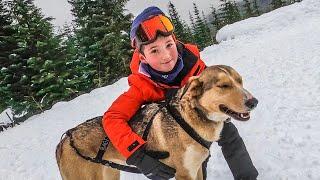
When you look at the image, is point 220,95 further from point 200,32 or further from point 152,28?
point 200,32

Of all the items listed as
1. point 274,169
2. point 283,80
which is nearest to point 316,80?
point 283,80

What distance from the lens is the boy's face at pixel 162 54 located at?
4.43 m

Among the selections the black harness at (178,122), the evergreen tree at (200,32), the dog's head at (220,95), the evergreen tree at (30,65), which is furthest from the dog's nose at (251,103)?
the evergreen tree at (200,32)

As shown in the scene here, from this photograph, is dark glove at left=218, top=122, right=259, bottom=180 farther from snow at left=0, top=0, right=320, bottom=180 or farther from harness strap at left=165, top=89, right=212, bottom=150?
harness strap at left=165, top=89, right=212, bottom=150

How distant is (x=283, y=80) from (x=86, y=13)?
76.3ft

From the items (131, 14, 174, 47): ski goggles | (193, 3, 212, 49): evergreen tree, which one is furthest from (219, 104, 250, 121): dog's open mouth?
(193, 3, 212, 49): evergreen tree

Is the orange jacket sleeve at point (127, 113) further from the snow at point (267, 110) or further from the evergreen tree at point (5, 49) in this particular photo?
the evergreen tree at point (5, 49)

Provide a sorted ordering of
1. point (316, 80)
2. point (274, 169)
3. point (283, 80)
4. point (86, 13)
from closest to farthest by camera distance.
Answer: point (274, 169)
point (316, 80)
point (283, 80)
point (86, 13)

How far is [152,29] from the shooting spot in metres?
4.39

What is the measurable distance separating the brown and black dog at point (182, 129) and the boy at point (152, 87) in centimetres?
18

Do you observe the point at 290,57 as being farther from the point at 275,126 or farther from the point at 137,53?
the point at 137,53

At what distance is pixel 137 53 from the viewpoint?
5.04 metres

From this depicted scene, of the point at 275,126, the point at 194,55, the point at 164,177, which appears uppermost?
the point at 194,55

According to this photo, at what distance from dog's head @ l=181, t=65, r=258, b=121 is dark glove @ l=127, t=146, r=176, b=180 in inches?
28.7
